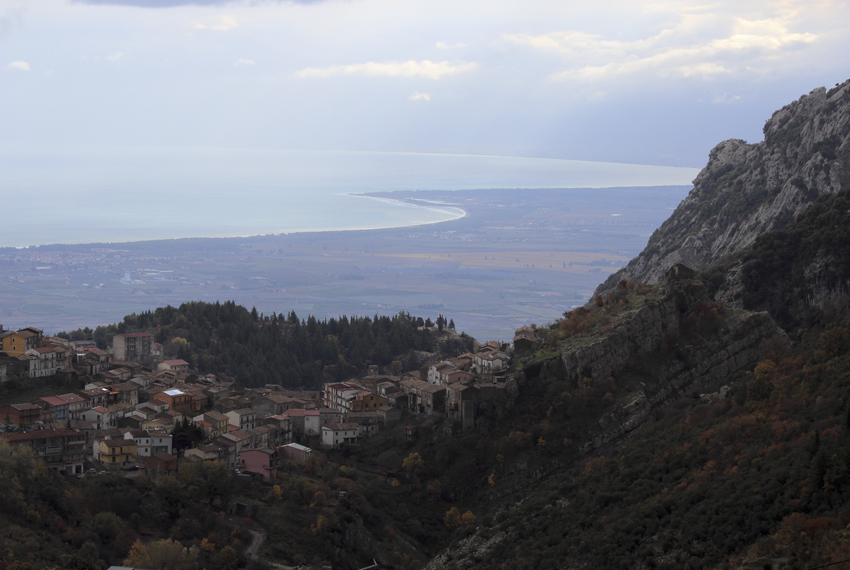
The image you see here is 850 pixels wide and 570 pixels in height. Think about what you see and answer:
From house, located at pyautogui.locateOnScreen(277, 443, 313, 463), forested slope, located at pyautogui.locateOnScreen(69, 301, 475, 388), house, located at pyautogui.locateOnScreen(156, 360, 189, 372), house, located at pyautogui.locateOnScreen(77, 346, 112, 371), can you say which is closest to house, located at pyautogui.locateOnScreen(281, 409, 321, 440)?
house, located at pyautogui.locateOnScreen(277, 443, 313, 463)

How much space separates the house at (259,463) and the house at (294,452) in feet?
5.97

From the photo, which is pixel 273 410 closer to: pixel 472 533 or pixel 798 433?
pixel 472 533

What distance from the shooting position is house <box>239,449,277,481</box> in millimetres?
32656

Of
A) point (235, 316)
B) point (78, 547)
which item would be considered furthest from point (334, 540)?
point (235, 316)

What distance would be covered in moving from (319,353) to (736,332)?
3284 centimetres

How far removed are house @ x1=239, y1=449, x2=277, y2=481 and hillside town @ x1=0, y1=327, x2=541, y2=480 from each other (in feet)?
0.14

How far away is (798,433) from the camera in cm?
2445

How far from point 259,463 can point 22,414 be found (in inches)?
384

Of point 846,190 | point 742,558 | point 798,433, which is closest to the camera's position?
point 742,558

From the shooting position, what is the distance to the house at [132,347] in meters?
56.1

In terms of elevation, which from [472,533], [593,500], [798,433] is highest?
[798,433]

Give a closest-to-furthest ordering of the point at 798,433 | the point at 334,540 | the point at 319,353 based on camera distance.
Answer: the point at 798,433 < the point at 334,540 < the point at 319,353

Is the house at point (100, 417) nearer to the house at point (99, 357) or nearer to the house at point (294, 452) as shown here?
the house at point (294, 452)

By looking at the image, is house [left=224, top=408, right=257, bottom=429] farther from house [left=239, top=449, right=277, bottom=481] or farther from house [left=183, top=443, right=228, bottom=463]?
house [left=239, top=449, right=277, bottom=481]
